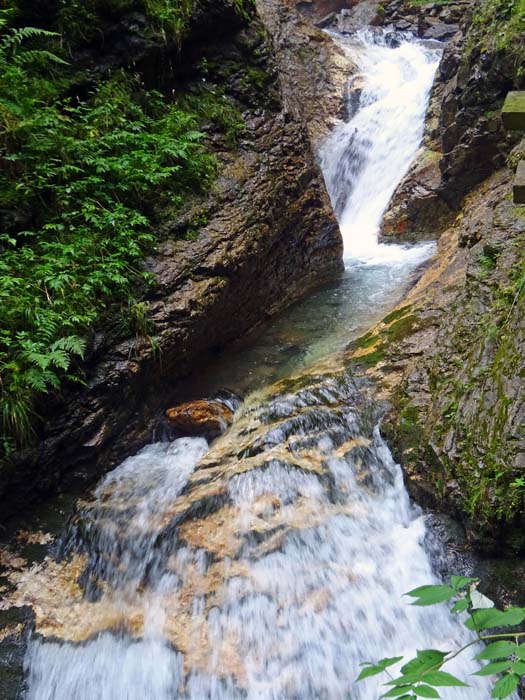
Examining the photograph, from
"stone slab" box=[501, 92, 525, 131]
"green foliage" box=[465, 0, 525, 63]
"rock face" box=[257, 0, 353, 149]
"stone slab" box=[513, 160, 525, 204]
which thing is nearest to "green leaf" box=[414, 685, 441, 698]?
"stone slab" box=[513, 160, 525, 204]

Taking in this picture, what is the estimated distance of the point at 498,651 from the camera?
105 cm

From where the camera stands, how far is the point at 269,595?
11.4ft

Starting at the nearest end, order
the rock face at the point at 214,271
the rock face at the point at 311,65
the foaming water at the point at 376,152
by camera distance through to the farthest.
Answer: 1. the rock face at the point at 214,271
2. the foaming water at the point at 376,152
3. the rock face at the point at 311,65

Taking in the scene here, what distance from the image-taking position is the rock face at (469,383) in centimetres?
307

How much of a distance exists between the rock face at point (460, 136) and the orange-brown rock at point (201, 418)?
605cm

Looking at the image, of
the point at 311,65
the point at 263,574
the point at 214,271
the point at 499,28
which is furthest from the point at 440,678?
the point at 311,65

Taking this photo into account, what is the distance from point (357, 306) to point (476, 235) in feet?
6.18

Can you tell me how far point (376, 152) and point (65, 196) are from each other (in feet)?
29.0

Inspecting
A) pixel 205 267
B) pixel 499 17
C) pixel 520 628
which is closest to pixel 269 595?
pixel 520 628

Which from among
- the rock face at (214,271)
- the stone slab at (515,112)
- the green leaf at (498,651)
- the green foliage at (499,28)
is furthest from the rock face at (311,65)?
the green leaf at (498,651)

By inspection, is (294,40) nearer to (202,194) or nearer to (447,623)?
(202,194)

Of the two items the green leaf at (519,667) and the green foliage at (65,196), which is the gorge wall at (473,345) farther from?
the green foliage at (65,196)

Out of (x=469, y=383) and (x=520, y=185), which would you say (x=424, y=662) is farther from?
(x=469, y=383)

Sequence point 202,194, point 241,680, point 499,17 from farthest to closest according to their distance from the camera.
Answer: point 499,17
point 202,194
point 241,680
